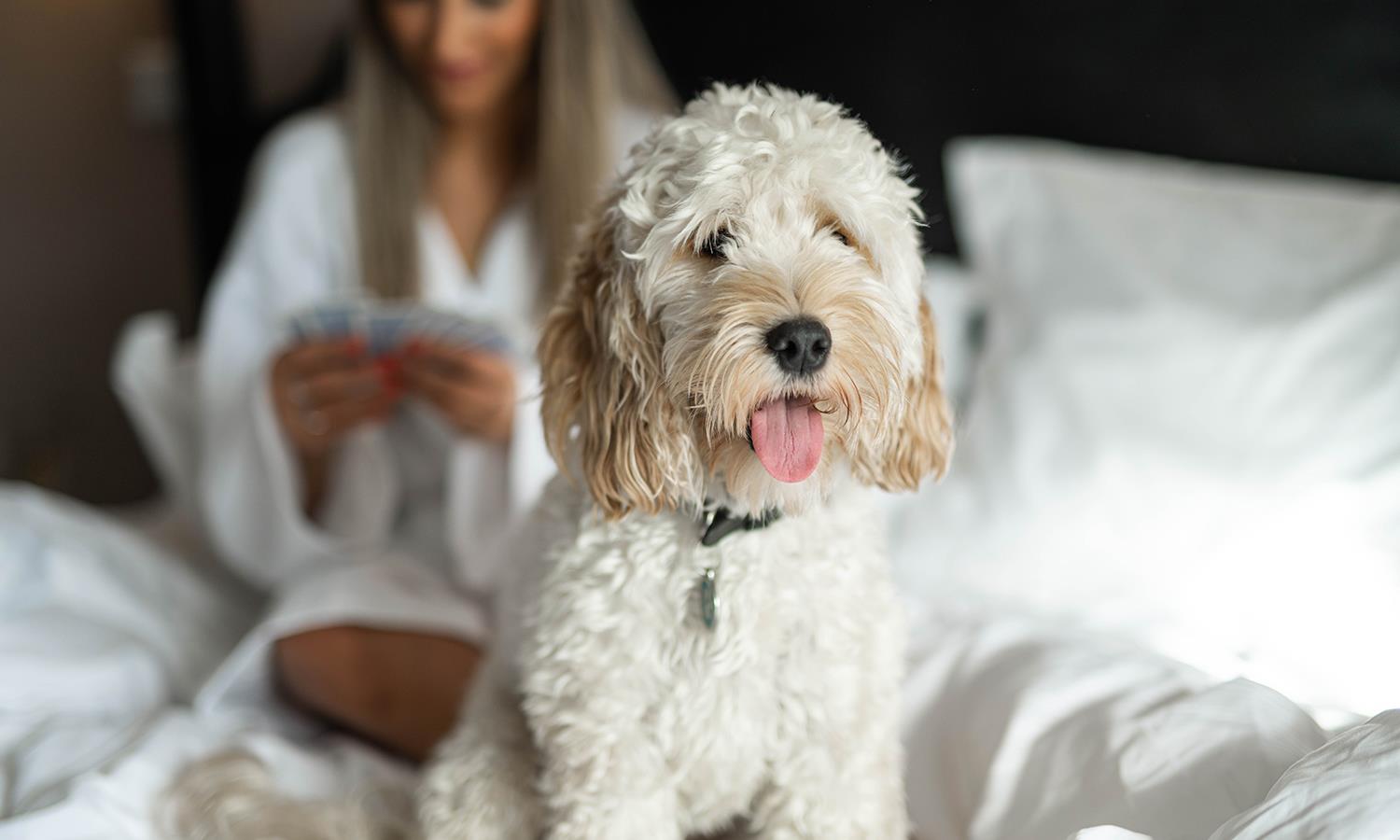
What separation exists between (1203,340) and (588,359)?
2.74ft

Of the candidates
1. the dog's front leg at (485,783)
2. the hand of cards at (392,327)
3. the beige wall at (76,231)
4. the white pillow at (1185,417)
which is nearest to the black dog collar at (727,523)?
the dog's front leg at (485,783)

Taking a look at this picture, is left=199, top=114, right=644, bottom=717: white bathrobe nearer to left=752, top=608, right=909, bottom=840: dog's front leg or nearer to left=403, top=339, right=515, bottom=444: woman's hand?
left=403, top=339, right=515, bottom=444: woman's hand

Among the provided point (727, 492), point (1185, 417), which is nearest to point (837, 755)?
point (727, 492)

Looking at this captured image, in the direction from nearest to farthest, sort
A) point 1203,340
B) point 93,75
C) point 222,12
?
point 1203,340
point 222,12
point 93,75

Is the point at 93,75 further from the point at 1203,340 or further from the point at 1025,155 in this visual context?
the point at 1203,340

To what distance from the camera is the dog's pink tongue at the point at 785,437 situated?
76 centimetres

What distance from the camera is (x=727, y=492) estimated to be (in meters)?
0.82

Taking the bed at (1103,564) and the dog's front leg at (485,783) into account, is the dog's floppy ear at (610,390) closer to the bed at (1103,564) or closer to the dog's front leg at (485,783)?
the dog's front leg at (485,783)

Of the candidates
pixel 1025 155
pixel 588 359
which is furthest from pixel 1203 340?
pixel 588 359

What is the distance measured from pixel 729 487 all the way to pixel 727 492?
19 millimetres

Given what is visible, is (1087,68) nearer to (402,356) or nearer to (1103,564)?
(1103,564)

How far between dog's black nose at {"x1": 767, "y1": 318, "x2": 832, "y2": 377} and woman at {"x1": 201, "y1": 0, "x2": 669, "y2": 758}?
71 cm

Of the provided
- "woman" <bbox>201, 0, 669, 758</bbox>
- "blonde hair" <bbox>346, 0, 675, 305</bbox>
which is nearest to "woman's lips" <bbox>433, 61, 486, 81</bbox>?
"woman" <bbox>201, 0, 669, 758</bbox>

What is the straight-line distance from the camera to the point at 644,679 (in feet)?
2.75
